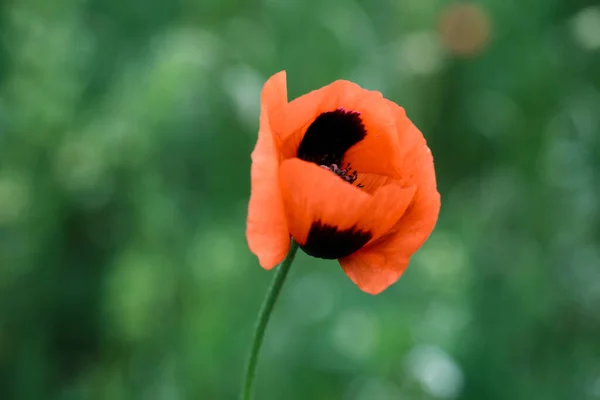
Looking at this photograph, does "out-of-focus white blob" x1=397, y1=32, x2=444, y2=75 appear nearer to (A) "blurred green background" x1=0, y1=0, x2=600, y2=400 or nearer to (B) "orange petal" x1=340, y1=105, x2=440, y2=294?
(A) "blurred green background" x1=0, y1=0, x2=600, y2=400

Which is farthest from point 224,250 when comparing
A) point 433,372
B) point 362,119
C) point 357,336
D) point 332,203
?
point 332,203

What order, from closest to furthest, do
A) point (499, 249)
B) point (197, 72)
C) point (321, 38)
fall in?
point (197, 72) < point (499, 249) < point (321, 38)

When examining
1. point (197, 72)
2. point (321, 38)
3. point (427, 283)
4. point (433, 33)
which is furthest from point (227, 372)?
point (433, 33)

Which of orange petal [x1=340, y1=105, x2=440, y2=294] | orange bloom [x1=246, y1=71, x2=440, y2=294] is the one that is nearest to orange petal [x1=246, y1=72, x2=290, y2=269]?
orange bloom [x1=246, y1=71, x2=440, y2=294]

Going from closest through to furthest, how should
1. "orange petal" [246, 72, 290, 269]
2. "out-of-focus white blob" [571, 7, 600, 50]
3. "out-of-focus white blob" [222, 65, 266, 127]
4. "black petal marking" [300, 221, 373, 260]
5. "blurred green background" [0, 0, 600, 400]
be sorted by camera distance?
"orange petal" [246, 72, 290, 269]
"black petal marking" [300, 221, 373, 260]
"out-of-focus white blob" [222, 65, 266, 127]
"blurred green background" [0, 0, 600, 400]
"out-of-focus white blob" [571, 7, 600, 50]

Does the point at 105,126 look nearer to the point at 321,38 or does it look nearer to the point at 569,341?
the point at 321,38

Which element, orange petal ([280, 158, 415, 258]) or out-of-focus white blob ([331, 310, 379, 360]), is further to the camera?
out-of-focus white blob ([331, 310, 379, 360])
